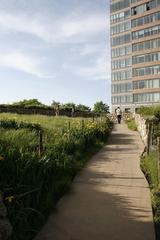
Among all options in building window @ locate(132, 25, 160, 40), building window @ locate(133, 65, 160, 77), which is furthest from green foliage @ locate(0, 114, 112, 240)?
building window @ locate(132, 25, 160, 40)

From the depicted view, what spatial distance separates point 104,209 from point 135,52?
81.0 m

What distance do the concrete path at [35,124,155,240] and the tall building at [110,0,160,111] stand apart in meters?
72.0

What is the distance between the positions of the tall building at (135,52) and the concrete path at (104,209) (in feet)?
236

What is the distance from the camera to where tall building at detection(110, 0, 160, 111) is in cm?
8181

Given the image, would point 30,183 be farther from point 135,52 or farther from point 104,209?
point 135,52

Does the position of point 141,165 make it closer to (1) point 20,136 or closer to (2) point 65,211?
(1) point 20,136

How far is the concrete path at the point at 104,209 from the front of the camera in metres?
6.16

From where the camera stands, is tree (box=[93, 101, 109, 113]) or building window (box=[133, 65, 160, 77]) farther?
tree (box=[93, 101, 109, 113])

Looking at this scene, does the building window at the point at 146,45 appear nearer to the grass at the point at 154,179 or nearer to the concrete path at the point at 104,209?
the grass at the point at 154,179

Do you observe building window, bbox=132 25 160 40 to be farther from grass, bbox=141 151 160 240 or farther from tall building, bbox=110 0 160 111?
grass, bbox=141 151 160 240

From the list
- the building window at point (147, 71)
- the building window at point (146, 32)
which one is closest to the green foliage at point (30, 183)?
the building window at point (147, 71)

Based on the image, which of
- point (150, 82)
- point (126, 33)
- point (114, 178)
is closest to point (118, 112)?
point (114, 178)

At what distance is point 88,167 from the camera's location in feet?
37.7

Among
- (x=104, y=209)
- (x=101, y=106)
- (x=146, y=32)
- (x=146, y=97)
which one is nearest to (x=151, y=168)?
(x=104, y=209)
